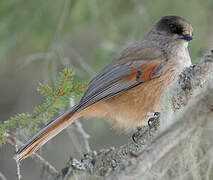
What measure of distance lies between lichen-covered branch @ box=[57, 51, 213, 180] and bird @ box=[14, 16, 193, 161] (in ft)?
2.64

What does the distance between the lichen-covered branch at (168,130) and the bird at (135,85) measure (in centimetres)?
81

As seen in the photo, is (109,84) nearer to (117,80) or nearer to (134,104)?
(117,80)

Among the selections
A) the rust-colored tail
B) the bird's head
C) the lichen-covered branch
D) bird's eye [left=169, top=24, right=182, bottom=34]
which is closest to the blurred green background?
the bird's head

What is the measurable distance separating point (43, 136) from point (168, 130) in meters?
1.76

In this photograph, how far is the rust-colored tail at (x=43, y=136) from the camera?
299cm

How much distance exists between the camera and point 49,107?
289 cm

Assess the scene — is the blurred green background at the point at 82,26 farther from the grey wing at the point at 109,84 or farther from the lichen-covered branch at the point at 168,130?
the lichen-covered branch at the point at 168,130

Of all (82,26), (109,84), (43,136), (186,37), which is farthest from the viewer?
(82,26)

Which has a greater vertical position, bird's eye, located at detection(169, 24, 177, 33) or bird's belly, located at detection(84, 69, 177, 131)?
bird's eye, located at detection(169, 24, 177, 33)

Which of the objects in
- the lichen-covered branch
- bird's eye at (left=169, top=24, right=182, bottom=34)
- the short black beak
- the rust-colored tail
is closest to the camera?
the lichen-covered branch

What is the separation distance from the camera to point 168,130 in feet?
5.86

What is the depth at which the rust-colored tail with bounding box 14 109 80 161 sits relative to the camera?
2.99 m

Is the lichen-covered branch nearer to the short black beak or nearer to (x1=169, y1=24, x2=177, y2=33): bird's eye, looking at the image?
the short black beak

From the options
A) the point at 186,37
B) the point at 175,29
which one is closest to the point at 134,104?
the point at 186,37
